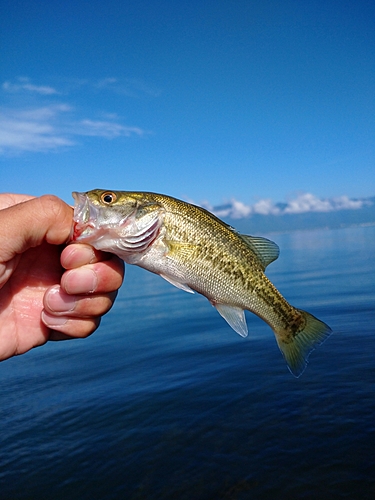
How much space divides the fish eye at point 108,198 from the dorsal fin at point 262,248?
1.47 m

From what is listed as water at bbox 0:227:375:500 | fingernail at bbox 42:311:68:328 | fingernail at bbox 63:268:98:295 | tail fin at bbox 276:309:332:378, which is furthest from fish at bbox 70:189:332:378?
water at bbox 0:227:375:500

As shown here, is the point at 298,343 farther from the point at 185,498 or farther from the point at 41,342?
the point at 41,342

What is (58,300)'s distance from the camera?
4363 mm

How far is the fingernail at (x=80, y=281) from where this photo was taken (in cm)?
414

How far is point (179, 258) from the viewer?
4.23 meters

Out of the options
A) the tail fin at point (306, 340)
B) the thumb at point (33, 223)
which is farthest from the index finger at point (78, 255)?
the tail fin at point (306, 340)

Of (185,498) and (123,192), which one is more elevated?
(123,192)

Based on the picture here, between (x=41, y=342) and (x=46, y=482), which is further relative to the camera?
(x=46, y=482)

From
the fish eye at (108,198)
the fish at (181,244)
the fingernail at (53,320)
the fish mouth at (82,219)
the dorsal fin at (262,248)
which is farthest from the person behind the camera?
the dorsal fin at (262,248)

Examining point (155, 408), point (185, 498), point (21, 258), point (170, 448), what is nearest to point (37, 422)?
point (155, 408)

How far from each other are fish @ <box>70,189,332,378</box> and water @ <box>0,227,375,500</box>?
1.49m

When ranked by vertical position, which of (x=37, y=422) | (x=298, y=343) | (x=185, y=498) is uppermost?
(x=298, y=343)

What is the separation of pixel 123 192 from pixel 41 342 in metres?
1.99

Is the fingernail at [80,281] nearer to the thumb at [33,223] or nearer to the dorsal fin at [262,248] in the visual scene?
the thumb at [33,223]
